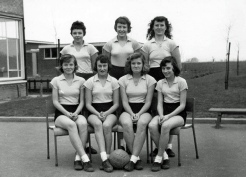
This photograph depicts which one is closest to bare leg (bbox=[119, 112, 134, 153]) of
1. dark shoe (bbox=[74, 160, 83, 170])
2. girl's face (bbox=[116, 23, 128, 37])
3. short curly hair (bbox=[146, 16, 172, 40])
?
dark shoe (bbox=[74, 160, 83, 170])

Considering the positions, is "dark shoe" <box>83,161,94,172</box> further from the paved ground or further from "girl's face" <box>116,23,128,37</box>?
"girl's face" <box>116,23,128,37</box>

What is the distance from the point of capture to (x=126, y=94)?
606 cm

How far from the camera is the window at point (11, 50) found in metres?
18.5

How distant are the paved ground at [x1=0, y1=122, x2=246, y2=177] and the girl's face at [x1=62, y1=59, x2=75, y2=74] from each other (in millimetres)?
1413

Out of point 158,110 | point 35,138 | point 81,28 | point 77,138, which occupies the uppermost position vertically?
point 81,28

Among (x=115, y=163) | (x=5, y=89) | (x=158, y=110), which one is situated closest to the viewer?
(x=115, y=163)

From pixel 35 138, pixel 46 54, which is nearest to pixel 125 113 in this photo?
pixel 35 138

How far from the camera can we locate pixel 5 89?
17.9 metres

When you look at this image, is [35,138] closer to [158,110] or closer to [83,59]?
[83,59]

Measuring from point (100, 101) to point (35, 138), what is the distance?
268 cm

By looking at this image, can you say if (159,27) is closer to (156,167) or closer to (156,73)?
(156,73)

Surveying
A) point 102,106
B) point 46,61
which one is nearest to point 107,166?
point 102,106

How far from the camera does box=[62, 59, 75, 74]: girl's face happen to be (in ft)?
19.7

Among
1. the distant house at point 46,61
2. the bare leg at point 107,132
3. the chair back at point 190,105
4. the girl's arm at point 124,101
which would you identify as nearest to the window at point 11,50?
the girl's arm at point 124,101
